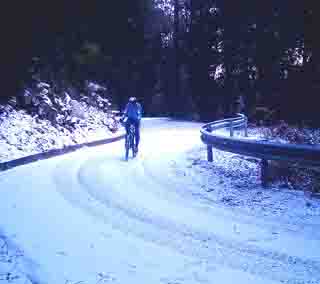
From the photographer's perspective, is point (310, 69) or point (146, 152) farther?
point (310, 69)

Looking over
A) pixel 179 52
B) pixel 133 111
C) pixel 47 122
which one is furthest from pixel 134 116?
pixel 179 52

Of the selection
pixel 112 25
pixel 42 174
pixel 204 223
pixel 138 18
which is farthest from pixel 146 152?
pixel 138 18

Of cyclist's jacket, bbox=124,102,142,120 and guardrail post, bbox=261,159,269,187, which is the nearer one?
guardrail post, bbox=261,159,269,187

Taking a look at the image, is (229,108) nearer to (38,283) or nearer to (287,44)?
(287,44)

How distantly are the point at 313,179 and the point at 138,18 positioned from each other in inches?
980

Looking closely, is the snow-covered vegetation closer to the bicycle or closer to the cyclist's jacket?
the bicycle

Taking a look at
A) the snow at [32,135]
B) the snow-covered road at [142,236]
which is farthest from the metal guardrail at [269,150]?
the snow at [32,135]

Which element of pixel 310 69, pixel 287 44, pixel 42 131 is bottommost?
pixel 42 131

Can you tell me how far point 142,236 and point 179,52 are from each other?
1335 inches

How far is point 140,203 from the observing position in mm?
7797

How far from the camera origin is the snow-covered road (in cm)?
484

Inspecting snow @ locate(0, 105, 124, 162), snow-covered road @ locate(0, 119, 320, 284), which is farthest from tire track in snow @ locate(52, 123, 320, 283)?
snow @ locate(0, 105, 124, 162)

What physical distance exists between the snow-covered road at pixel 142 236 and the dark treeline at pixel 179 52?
8.46 m

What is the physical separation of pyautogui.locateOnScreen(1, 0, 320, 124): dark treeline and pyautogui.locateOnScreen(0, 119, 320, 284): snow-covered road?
333 inches
